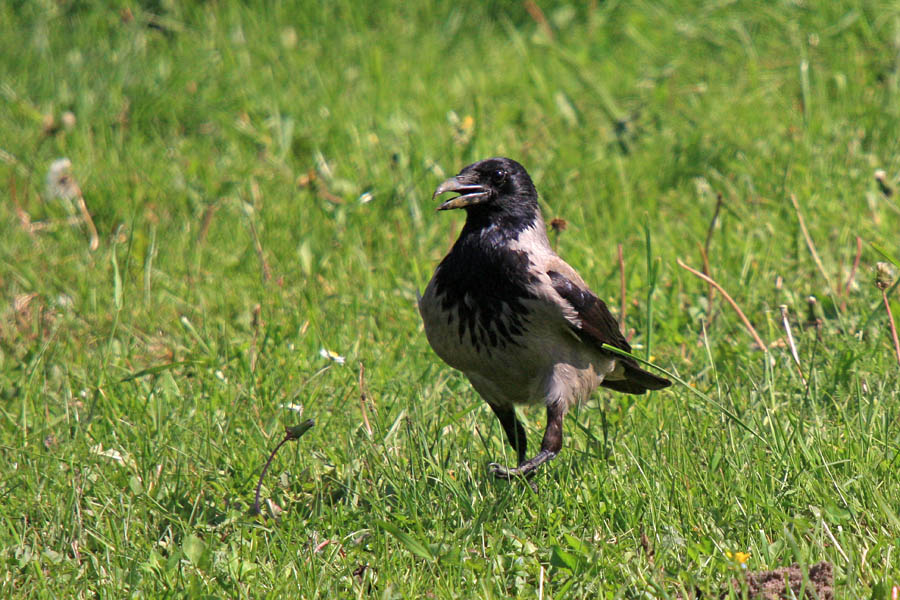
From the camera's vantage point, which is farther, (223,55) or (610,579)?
(223,55)

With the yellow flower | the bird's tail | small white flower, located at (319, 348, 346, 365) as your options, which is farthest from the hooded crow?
the yellow flower

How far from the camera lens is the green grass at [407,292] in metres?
3.74

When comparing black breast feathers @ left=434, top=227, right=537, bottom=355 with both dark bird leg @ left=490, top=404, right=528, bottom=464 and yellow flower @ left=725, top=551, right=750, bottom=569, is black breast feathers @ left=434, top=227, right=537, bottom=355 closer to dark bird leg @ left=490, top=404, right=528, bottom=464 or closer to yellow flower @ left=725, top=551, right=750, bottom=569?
dark bird leg @ left=490, top=404, right=528, bottom=464

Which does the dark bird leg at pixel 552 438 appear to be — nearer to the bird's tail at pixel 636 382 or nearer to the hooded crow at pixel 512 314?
the hooded crow at pixel 512 314

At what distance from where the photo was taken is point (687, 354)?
537cm

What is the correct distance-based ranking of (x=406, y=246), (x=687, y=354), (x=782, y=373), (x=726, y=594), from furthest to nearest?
(x=406, y=246)
(x=687, y=354)
(x=782, y=373)
(x=726, y=594)

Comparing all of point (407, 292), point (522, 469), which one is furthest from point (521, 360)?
point (407, 292)

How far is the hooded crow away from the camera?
167 inches

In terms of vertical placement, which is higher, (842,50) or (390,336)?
(842,50)

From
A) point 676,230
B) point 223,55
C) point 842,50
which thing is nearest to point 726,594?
point 676,230

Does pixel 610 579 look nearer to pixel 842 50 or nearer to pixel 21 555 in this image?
pixel 21 555

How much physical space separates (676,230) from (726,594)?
3.43 meters

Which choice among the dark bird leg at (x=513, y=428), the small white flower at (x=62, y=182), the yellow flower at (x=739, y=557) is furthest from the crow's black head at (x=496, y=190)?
the small white flower at (x=62, y=182)

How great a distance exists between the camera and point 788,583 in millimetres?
3264
